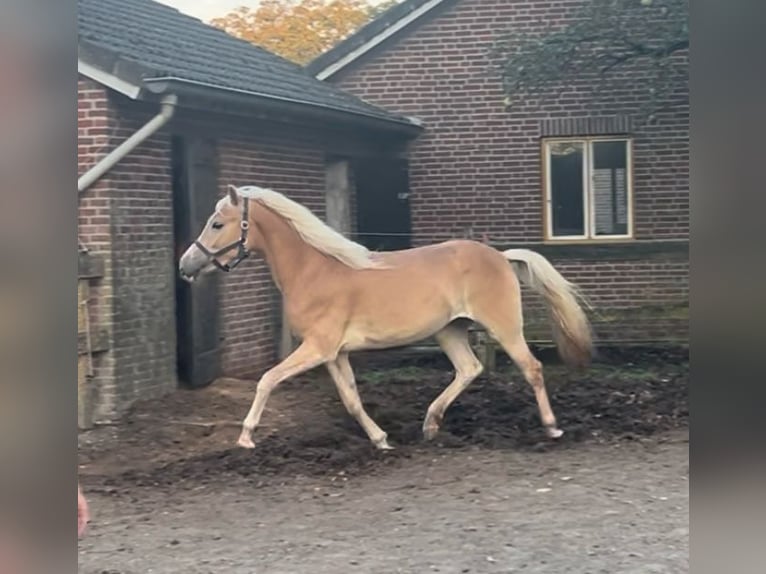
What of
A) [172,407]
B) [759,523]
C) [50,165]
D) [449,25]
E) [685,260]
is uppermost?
[449,25]

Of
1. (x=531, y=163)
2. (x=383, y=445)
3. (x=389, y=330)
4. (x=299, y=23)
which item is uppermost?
(x=299, y=23)

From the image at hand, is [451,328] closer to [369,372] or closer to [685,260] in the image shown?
[369,372]

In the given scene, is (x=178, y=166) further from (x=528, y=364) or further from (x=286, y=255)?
(x=528, y=364)

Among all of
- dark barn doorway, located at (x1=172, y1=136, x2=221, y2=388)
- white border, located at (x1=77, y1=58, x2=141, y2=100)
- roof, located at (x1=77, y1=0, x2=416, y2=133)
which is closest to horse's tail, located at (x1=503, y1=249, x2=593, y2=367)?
roof, located at (x1=77, y1=0, x2=416, y2=133)

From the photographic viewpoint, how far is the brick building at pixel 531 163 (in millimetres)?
3740

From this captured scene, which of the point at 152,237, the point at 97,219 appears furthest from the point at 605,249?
the point at 97,219

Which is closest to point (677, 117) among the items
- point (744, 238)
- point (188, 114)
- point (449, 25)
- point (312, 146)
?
point (744, 238)

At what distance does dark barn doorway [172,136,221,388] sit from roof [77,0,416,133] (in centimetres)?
20

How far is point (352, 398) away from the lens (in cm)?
384

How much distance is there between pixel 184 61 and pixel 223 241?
58 cm

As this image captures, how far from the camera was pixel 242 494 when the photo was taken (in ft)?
12.2

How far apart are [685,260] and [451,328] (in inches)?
30.7

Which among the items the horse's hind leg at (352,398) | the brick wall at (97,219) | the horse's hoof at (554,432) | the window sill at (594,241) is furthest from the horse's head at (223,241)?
the horse's hoof at (554,432)

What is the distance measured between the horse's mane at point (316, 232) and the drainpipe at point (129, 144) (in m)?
0.39
